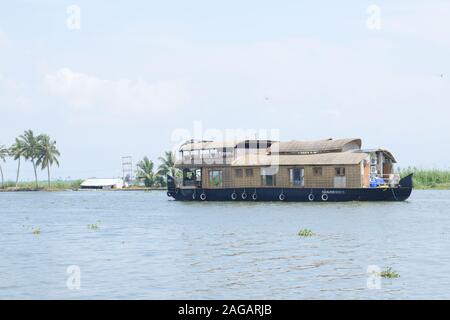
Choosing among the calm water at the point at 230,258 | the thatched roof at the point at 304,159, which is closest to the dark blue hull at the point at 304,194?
the thatched roof at the point at 304,159

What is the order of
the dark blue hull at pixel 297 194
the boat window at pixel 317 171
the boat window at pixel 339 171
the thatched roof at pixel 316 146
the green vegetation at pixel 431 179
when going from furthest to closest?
the green vegetation at pixel 431 179 → the thatched roof at pixel 316 146 → the boat window at pixel 317 171 → the boat window at pixel 339 171 → the dark blue hull at pixel 297 194

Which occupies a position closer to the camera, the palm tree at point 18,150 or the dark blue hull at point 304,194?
the dark blue hull at point 304,194

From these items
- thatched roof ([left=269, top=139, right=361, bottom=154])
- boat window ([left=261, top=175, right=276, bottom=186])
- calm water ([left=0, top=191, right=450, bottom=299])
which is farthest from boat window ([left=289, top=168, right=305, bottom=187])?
calm water ([left=0, top=191, right=450, bottom=299])

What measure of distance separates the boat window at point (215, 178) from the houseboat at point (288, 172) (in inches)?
2.6

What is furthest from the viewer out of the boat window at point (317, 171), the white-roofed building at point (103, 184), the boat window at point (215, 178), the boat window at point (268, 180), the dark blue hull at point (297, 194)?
the white-roofed building at point (103, 184)

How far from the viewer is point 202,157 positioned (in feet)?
218

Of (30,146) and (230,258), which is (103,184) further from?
(230,258)

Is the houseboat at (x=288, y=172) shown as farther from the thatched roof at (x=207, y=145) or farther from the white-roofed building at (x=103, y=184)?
the white-roofed building at (x=103, y=184)

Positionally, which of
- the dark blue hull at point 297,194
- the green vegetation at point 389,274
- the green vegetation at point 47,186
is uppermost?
the green vegetation at point 47,186

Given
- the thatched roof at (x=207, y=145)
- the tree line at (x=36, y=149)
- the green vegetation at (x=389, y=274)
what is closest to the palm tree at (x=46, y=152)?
the tree line at (x=36, y=149)

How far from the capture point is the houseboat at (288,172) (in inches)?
2223

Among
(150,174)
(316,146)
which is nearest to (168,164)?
(150,174)

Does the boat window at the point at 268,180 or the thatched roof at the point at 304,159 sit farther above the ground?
the thatched roof at the point at 304,159

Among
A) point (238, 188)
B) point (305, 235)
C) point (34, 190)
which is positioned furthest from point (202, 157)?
point (34, 190)
